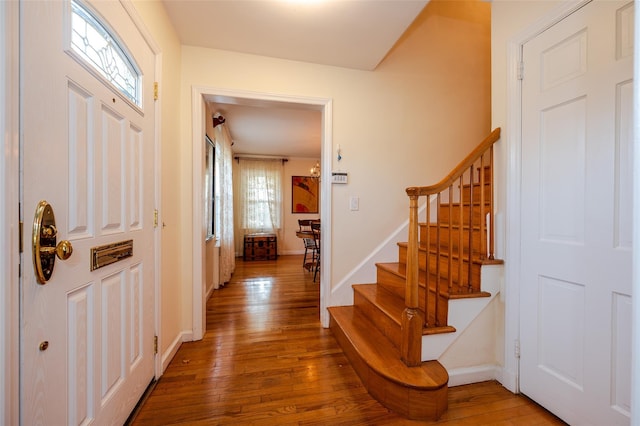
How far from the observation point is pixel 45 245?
794 mm

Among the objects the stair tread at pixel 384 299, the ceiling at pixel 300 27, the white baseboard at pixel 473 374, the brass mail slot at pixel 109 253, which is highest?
the ceiling at pixel 300 27

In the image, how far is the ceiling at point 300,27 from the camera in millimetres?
1724

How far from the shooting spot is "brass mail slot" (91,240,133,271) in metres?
1.07

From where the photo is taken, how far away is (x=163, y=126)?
1746mm

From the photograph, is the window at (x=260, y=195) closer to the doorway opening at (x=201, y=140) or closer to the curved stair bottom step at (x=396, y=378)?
the doorway opening at (x=201, y=140)

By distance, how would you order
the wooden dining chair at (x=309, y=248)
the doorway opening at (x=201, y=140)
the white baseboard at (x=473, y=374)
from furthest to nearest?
the wooden dining chair at (x=309, y=248), the doorway opening at (x=201, y=140), the white baseboard at (x=473, y=374)

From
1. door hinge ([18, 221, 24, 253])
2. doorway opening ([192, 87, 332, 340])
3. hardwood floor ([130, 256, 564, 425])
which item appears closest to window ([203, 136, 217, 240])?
doorway opening ([192, 87, 332, 340])

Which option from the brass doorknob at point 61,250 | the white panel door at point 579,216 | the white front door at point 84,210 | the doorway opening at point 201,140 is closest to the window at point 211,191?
the doorway opening at point 201,140

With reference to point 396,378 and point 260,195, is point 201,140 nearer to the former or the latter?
point 396,378

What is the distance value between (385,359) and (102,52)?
2161 millimetres

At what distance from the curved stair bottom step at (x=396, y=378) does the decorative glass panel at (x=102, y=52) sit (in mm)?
2026

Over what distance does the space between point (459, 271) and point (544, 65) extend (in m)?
1.30

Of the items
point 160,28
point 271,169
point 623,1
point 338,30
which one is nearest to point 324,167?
point 338,30

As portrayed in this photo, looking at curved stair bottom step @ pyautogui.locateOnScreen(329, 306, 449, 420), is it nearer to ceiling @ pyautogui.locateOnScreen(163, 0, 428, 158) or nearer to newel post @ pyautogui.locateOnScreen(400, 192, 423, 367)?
newel post @ pyautogui.locateOnScreen(400, 192, 423, 367)
